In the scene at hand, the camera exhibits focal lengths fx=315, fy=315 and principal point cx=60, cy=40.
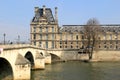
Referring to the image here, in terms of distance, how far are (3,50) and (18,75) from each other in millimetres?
6238

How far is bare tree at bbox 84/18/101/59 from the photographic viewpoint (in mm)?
102706

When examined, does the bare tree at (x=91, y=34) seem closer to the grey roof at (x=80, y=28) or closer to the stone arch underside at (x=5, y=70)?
the grey roof at (x=80, y=28)

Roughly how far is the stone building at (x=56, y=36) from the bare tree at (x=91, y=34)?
5458 millimetres

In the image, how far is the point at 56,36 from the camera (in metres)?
112

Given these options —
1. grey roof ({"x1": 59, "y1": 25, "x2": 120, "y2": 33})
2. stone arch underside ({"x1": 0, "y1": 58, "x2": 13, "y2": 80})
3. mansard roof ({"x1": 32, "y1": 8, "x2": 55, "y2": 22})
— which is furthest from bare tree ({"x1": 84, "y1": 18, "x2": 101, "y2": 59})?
stone arch underside ({"x1": 0, "y1": 58, "x2": 13, "y2": 80})

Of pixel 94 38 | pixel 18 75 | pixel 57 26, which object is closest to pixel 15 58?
pixel 18 75

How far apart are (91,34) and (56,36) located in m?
14.7

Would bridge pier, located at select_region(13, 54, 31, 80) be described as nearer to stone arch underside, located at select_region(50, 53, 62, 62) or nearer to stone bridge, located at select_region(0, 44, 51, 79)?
→ stone bridge, located at select_region(0, 44, 51, 79)

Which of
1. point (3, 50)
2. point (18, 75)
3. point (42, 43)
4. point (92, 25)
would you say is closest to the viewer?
point (3, 50)

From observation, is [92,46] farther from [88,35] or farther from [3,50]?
[3,50]

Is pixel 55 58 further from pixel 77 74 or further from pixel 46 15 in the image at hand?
pixel 77 74

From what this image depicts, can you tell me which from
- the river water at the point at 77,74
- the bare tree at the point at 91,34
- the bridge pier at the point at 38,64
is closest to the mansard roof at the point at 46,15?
the bare tree at the point at 91,34

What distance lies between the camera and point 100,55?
10512 centimetres

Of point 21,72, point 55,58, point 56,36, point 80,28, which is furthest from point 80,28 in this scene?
point 21,72
